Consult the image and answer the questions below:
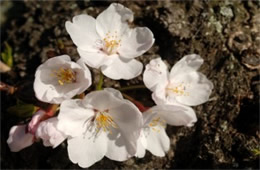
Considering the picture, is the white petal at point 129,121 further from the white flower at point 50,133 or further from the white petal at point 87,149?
the white flower at point 50,133

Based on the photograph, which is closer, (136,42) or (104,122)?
(104,122)

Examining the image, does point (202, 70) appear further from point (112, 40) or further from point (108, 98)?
point (108, 98)

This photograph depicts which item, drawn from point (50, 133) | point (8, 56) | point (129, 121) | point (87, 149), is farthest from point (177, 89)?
point (8, 56)

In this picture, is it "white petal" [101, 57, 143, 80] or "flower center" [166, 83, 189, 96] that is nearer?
"white petal" [101, 57, 143, 80]

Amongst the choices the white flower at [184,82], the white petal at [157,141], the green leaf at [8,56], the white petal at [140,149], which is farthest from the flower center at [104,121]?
the green leaf at [8,56]

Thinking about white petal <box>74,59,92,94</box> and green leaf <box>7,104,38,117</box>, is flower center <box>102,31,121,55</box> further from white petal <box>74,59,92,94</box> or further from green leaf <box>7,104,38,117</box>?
green leaf <box>7,104,38,117</box>

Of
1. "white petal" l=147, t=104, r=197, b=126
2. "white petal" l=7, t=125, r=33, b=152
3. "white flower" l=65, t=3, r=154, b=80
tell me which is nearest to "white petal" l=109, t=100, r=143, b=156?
"white petal" l=147, t=104, r=197, b=126
